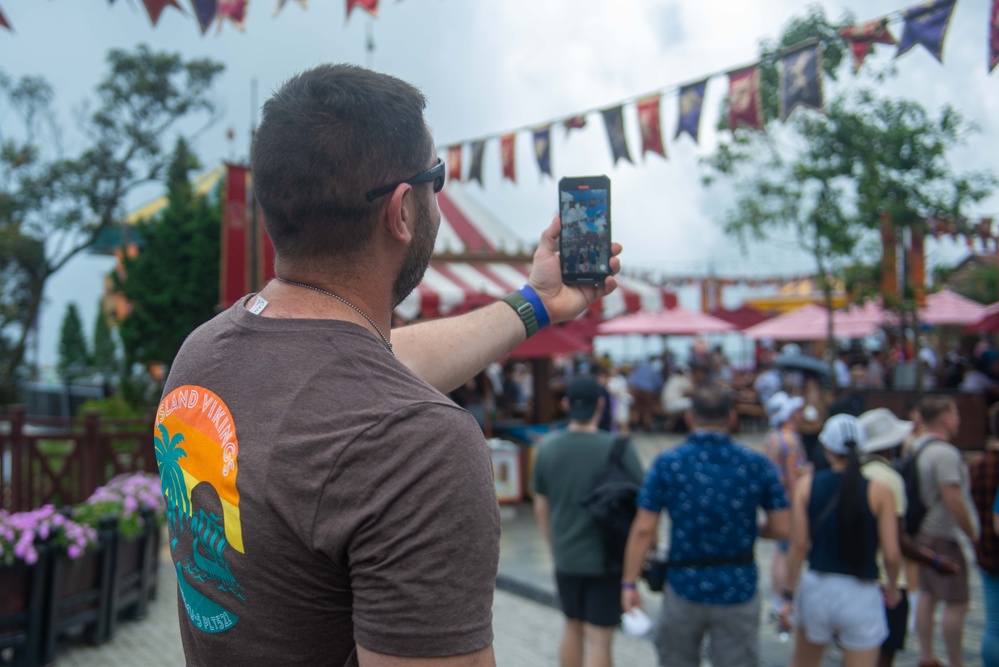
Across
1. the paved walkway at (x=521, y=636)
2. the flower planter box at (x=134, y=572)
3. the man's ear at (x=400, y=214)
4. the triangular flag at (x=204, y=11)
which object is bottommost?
the paved walkway at (x=521, y=636)

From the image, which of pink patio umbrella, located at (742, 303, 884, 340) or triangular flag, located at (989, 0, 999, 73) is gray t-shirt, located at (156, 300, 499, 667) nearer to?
triangular flag, located at (989, 0, 999, 73)

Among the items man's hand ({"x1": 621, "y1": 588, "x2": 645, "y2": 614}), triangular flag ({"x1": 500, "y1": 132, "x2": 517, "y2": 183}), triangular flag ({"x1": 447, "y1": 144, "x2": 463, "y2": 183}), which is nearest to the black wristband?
man's hand ({"x1": 621, "y1": 588, "x2": 645, "y2": 614})

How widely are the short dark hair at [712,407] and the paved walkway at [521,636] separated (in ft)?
7.52

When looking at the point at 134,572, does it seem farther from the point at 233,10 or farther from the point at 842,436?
the point at 842,436

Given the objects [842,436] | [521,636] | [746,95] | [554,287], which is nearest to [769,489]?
[842,436]

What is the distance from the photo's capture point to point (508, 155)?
951 cm

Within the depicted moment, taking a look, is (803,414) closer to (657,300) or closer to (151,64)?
(657,300)

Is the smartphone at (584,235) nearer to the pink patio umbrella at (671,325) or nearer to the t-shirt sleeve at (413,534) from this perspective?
the t-shirt sleeve at (413,534)

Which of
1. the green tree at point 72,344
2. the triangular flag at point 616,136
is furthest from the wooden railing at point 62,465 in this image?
the green tree at point 72,344

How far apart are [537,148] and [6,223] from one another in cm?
2233

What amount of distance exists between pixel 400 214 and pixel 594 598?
403cm

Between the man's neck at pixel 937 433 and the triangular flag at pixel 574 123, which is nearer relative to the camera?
the man's neck at pixel 937 433

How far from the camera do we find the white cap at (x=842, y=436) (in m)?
4.39

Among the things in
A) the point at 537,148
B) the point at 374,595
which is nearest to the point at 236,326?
the point at 374,595
